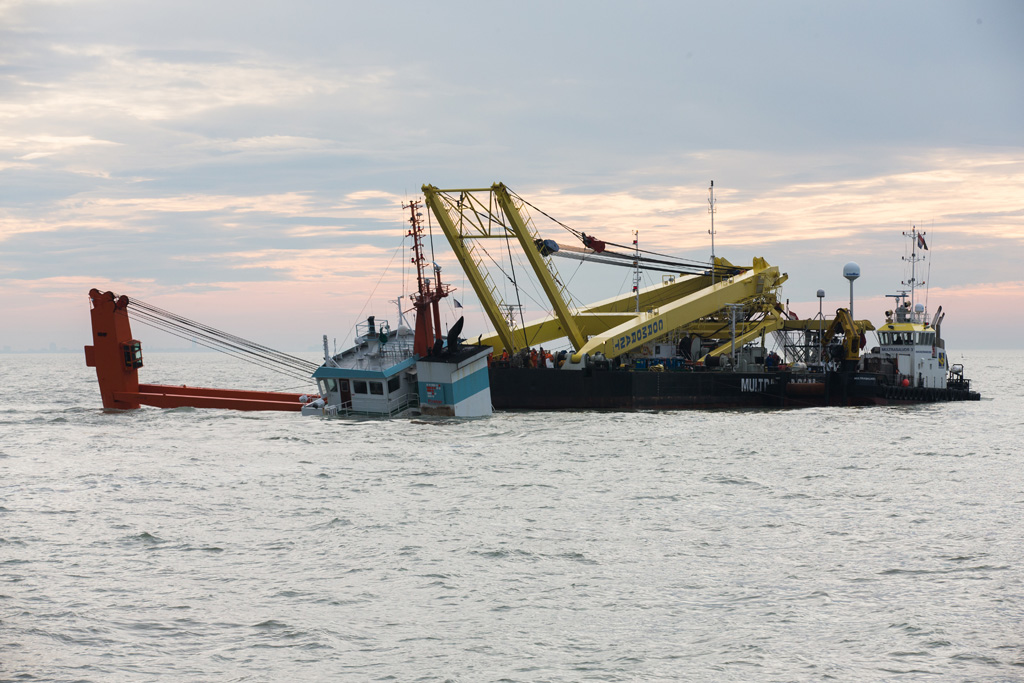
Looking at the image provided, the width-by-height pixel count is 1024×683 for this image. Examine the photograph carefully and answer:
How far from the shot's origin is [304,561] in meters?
18.6

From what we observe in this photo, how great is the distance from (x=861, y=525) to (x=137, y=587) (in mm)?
16907

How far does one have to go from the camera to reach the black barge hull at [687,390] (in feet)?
176

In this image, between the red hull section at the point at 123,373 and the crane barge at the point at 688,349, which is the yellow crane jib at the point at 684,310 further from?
the red hull section at the point at 123,373

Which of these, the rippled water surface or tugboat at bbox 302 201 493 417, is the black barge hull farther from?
the rippled water surface

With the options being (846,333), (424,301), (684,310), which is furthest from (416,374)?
(846,333)

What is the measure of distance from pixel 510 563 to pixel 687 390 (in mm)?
40030

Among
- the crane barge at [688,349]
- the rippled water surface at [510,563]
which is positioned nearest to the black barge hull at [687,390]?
the crane barge at [688,349]

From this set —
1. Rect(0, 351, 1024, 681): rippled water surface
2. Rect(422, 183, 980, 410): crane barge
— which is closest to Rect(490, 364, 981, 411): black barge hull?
Rect(422, 183, 980, 410): crane barge

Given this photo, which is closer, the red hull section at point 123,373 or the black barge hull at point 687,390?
the red hull section at point 123,373

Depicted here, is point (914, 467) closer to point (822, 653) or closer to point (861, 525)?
point (861, 525)

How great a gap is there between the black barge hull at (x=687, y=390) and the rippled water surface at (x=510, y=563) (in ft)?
53.4

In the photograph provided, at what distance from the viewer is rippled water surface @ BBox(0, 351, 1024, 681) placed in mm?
13289

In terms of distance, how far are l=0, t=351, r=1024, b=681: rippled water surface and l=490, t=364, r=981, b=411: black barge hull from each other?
1627 centimetres

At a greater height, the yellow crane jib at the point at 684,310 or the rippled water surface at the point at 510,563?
the yellow crane jib at the point at 684,310
